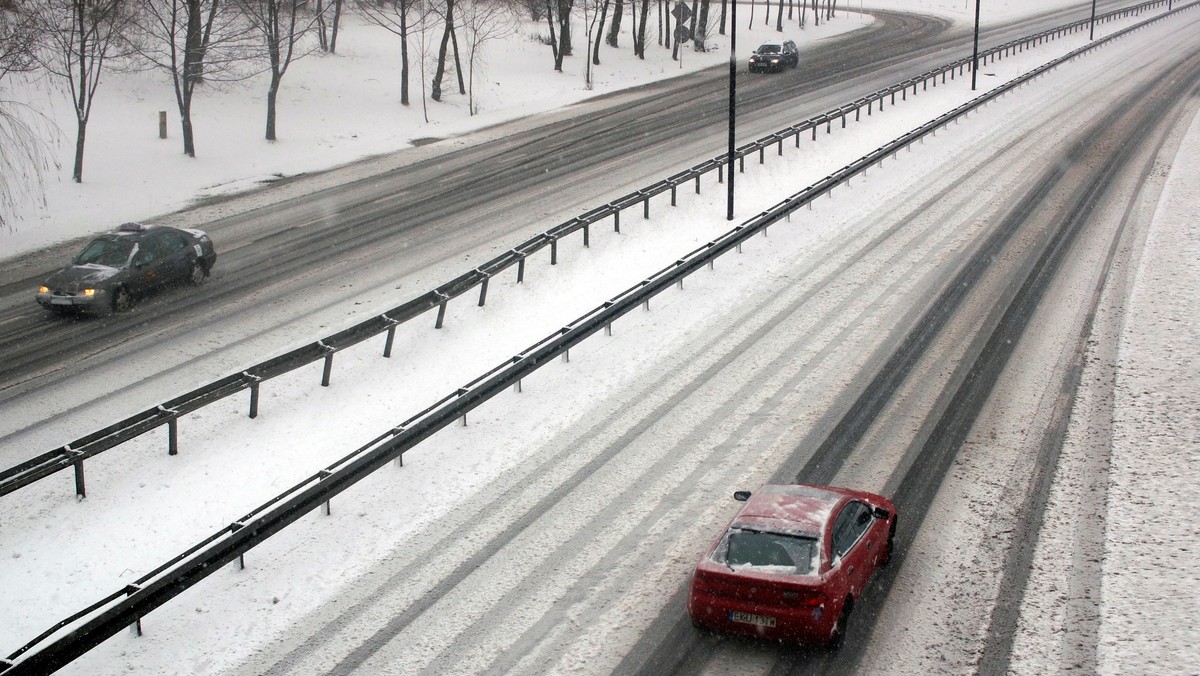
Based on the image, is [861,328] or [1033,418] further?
[861,328]

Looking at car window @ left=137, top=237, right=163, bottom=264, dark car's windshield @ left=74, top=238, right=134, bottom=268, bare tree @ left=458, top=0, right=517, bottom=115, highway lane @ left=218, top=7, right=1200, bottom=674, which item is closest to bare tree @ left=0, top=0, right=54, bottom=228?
dark car's windshield @ left=74, top=238, right=134, bottom=268

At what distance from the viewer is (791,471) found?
1265 centimetres

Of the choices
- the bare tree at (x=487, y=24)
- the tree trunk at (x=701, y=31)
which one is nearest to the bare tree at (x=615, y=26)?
the tree trunk at (x=701, y=31)

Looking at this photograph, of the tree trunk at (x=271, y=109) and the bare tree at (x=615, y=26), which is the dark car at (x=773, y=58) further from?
the tree trunk at (x=271, y=109)

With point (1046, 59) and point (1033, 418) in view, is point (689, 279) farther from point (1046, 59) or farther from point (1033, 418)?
point (1046, 59)

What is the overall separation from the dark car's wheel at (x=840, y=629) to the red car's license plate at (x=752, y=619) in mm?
541

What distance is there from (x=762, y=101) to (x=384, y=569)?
33.0 m

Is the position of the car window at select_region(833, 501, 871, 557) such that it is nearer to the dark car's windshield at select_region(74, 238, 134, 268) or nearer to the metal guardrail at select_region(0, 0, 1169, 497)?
the metal guardrail at select_region(0, 0, 1169, 497)

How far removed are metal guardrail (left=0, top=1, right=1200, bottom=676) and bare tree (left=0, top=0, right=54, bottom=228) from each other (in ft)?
50.6

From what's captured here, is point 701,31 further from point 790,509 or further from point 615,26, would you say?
point 790,509

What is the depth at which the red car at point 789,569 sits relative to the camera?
29.2ft

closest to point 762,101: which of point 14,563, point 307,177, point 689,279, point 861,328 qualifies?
point 307,177

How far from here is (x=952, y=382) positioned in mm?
15094

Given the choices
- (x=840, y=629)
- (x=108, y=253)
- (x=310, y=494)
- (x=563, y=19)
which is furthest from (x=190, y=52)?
(x=840, y=629)
